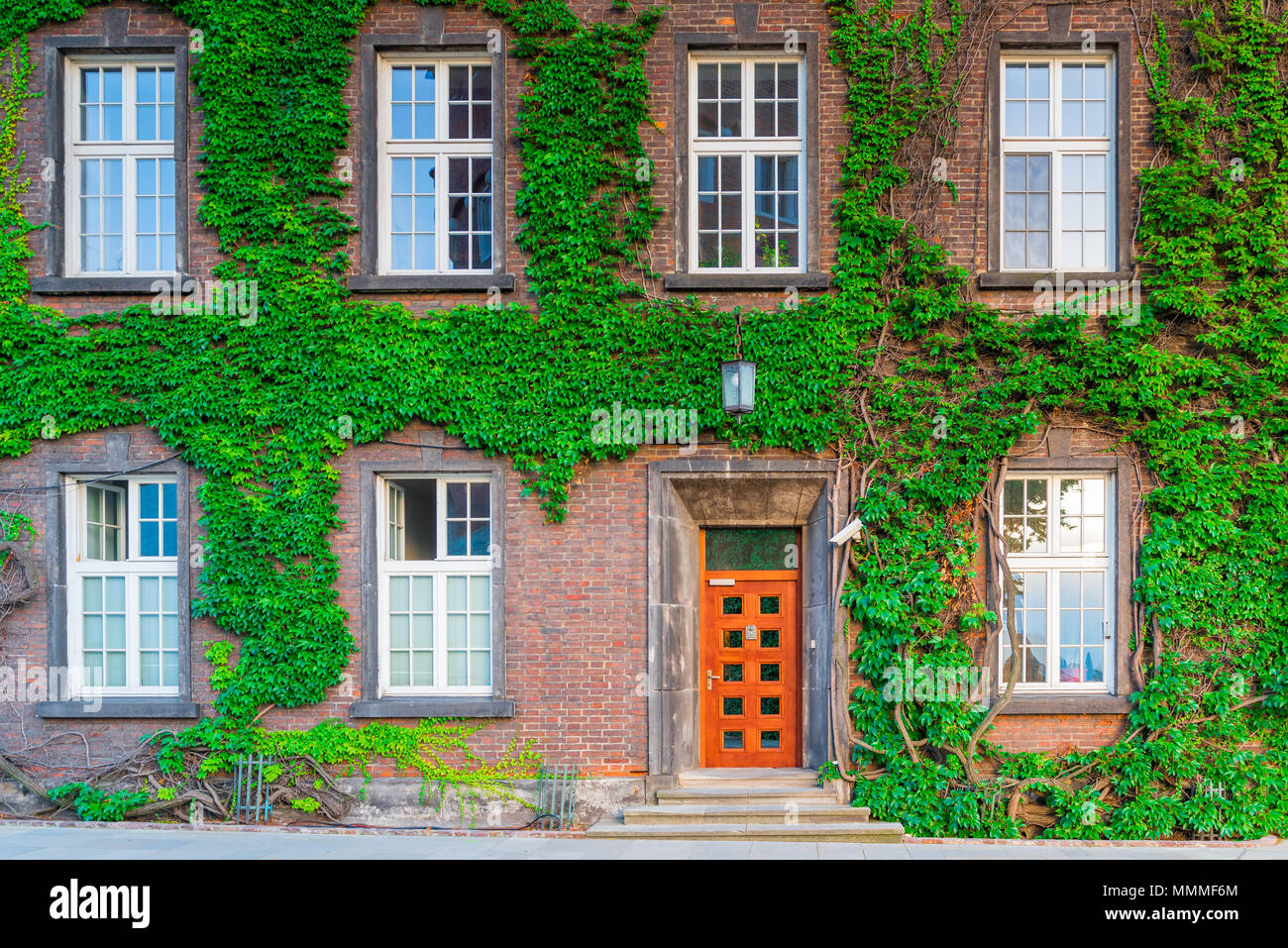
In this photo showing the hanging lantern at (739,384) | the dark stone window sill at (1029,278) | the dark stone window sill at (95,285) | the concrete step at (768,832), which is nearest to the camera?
the concrete step at (768,832)

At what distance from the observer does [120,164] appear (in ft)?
33.1

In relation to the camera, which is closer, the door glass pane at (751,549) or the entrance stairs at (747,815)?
the entrance stairs at (747,815)

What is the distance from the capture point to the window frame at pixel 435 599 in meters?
9.48

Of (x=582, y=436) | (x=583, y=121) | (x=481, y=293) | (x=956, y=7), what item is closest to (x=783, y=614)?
(x=582, y=436)

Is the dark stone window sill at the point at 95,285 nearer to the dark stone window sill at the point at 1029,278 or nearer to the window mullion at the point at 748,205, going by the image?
the window mullion at the point at 748,205

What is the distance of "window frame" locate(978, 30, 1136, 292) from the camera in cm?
963

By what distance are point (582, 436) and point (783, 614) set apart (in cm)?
277

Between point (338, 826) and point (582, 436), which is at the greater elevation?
point (582, 436)

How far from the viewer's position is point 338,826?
9328 millimetres

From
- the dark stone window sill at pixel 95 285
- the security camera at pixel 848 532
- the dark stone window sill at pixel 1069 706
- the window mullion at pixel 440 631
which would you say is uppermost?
the dark stone window sill at pixel 95 285

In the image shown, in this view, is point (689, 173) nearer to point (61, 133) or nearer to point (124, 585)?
point (61, 133)

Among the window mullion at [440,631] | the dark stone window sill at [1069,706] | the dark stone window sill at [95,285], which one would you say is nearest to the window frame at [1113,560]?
the dark stone window sill at [1069,706]

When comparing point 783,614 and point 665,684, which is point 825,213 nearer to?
point 783,614

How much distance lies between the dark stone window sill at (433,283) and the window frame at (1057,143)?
4868 millimetres
